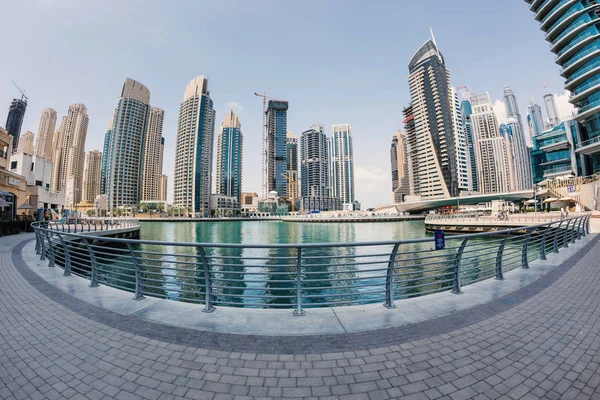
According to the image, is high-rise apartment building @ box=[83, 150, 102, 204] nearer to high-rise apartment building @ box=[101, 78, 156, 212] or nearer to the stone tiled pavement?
high-rise apartment building @ box=[101, 78, 156, 212]

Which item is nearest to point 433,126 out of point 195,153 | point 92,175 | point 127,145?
point 195,153

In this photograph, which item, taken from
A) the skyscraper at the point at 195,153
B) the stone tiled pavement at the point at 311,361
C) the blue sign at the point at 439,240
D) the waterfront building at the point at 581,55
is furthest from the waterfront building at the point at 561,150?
the skyscraper at the point at 195,153

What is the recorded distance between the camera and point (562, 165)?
78.0 metres

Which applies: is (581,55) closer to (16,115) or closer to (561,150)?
(561,150)

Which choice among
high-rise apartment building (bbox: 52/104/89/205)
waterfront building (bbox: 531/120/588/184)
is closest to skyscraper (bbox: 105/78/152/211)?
high-rise apartment building (bbox: 52/104/89/205)

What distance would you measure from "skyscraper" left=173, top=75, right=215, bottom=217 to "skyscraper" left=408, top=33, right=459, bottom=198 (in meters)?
136

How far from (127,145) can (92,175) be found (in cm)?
5248

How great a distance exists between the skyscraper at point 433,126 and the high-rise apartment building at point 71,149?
217719 mm

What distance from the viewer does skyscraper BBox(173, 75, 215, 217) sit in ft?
517

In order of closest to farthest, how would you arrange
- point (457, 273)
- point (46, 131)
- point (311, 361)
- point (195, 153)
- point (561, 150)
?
1. point (311, 361)
2. point (457, 273)
3. point (561, 150)
4. point (195, 153)
5. point (46, 131)

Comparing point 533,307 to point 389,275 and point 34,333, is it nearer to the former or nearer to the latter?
point 389,275

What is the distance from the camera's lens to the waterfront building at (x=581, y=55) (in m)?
42.0

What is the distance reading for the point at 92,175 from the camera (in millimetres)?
187125

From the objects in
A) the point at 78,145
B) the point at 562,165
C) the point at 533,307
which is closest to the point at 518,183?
the point at 562,165
